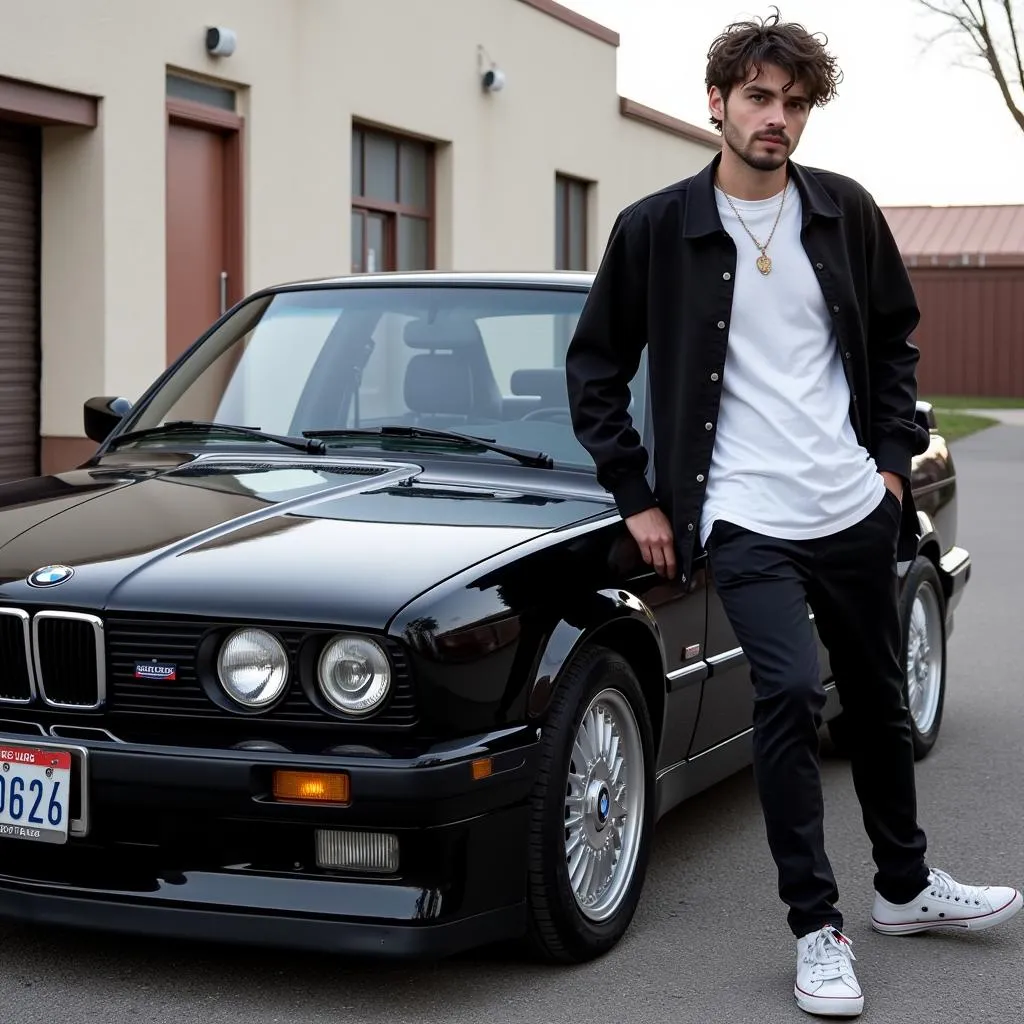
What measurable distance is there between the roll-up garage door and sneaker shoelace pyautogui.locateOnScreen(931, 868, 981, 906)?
28.9ft

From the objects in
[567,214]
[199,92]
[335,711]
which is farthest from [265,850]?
[567,214]

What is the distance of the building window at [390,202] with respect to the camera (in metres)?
15.9

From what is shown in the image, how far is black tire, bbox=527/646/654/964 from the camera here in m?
3.48

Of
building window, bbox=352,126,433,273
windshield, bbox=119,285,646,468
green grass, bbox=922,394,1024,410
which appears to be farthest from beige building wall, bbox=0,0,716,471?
green grass, bbox=922,394,1024,410

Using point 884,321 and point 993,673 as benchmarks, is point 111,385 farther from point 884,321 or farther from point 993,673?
point 884,321

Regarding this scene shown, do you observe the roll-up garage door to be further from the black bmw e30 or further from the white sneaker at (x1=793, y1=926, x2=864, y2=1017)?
the white sneaker at (x1=793, y1=926, x2=864, y2=1017)

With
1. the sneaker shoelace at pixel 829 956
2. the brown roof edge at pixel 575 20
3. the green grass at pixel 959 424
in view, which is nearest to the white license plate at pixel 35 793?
the sneaker shoelace at pixel 829 956

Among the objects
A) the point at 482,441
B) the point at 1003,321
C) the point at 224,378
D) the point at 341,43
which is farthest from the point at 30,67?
the point at 1003,321

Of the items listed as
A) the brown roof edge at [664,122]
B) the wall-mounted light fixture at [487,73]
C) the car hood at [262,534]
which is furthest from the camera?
the brown roof edge at [664,122]

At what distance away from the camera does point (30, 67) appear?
36.4ft

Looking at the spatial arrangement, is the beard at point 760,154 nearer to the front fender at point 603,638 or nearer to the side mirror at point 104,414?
the front fender at point 603,638

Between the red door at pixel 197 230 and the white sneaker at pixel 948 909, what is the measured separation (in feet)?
31.7

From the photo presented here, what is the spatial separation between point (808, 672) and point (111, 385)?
9330mm

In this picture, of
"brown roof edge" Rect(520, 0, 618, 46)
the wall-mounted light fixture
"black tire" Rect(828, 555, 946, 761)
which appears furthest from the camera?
"brown roof edge" Rect(520, 0, 618, 46)
